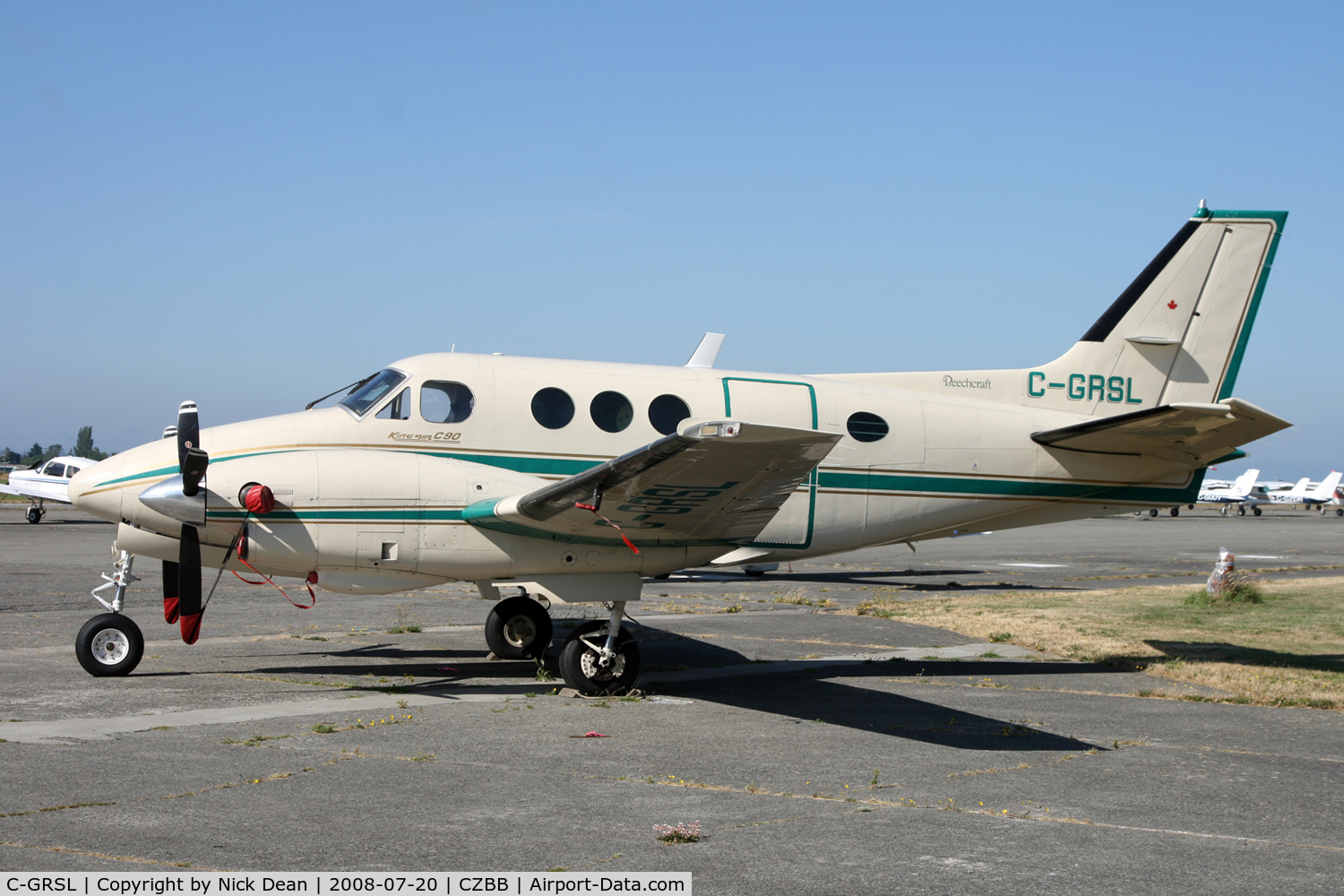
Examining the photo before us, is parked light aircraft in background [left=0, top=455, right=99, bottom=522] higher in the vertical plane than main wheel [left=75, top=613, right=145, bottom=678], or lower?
higher

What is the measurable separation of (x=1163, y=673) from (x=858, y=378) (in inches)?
205

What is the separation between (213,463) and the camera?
407 inches

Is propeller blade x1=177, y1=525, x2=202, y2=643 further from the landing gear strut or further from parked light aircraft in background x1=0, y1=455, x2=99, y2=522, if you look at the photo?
parked light aircraft in background x1=0, y1=455, x2=99, y2=522

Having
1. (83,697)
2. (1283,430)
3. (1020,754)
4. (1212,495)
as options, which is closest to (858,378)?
(1283,430)

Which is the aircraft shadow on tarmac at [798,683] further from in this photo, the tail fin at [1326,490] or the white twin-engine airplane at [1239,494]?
the tail fin at [1326,490]

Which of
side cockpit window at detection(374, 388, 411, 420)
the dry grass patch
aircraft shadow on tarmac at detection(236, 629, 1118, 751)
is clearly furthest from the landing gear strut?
the dry grass patch

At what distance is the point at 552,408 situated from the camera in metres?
11.5

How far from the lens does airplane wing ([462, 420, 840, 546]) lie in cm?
843

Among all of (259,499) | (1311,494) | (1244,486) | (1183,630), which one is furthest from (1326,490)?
(259,499)

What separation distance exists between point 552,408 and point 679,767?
491cm

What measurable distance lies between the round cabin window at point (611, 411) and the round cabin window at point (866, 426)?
2.67m

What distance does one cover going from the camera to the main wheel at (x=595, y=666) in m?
10.7

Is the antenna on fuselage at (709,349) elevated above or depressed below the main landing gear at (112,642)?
above

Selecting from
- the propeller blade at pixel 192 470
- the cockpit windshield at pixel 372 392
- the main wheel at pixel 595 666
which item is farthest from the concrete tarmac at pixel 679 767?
the cockpit windshield at pixel 372 392
